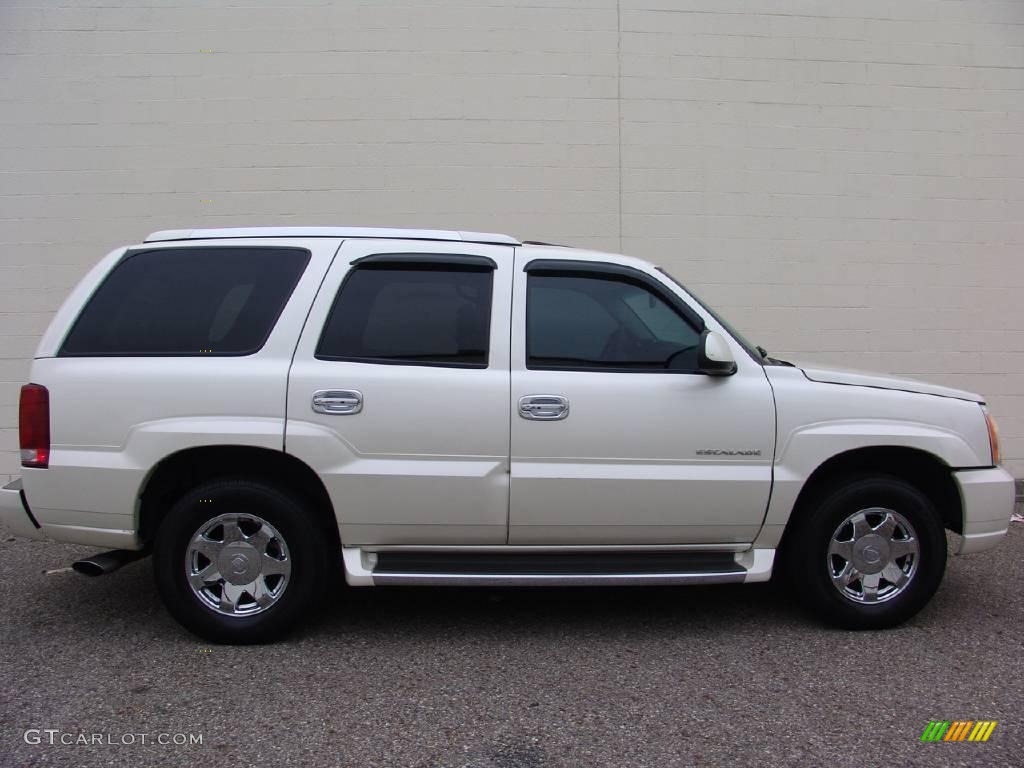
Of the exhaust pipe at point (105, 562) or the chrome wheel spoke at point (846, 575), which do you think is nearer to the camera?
the exhaust pipe at point (105, 562)

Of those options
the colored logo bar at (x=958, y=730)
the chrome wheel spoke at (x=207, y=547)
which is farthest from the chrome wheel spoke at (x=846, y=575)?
the chrome wheel spoke at (x=207, y=547)

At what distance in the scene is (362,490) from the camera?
3.78m

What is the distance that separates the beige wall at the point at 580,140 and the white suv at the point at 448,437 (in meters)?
3.13

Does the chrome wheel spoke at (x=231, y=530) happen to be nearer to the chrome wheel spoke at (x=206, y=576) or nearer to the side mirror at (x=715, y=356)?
the chrome wheel spoke at (x=206, y=576)

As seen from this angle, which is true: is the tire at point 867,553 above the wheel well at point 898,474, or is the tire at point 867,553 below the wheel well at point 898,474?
below

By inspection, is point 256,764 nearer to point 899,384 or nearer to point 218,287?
point 218,287

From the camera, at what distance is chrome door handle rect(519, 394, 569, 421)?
379 cm

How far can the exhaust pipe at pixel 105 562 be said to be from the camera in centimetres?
383

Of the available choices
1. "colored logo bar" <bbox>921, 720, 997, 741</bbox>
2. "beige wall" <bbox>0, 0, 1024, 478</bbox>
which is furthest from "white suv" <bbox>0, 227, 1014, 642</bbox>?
"beige wall" <bbox>0, 0, 1024, 478</bbox>

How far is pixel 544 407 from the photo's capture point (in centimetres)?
380

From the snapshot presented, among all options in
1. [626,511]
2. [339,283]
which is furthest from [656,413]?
[339,283]

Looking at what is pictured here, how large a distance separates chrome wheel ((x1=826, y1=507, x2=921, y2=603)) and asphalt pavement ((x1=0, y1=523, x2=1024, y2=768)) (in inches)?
9.9

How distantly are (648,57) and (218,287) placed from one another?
4745 millimetres

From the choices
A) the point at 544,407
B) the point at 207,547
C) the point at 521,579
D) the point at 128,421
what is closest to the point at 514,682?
the point at 521,579
